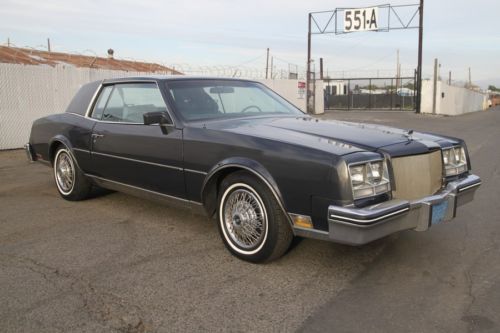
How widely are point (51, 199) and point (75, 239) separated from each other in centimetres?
185

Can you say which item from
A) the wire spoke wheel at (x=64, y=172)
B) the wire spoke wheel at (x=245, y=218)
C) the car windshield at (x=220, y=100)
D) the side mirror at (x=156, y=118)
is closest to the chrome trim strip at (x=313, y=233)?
the wire spoke wheel at (x=245, y=218)

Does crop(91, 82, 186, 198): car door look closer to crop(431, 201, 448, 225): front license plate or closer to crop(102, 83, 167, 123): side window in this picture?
crop(102, 83, 167, 123): side window

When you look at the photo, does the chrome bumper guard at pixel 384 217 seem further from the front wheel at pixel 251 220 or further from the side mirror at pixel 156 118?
the side mirror at pixel 156 118

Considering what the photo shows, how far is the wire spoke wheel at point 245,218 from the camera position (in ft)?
12.1

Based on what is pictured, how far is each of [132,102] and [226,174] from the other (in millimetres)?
1645

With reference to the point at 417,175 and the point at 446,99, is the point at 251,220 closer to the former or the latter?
the point at 417,175

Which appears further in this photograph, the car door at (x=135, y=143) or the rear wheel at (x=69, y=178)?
the rear wheel at (x=69, y=178)

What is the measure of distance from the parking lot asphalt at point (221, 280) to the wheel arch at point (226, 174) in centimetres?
42

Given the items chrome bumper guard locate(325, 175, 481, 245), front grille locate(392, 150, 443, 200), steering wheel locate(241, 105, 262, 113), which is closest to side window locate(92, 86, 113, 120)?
steering wheel locate(241, 105, 262, 113)

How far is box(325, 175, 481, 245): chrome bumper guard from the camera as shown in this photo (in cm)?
312

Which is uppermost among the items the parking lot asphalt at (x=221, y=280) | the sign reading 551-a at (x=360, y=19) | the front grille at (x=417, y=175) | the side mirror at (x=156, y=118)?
the sign reading 551-a at (x=360, y=19)

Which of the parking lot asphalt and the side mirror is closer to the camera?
the parking lot asphalt

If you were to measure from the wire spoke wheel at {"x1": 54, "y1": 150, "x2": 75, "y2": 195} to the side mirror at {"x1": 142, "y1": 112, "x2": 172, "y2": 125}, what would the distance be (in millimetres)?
1903

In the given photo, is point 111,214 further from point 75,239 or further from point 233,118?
point 233,118
